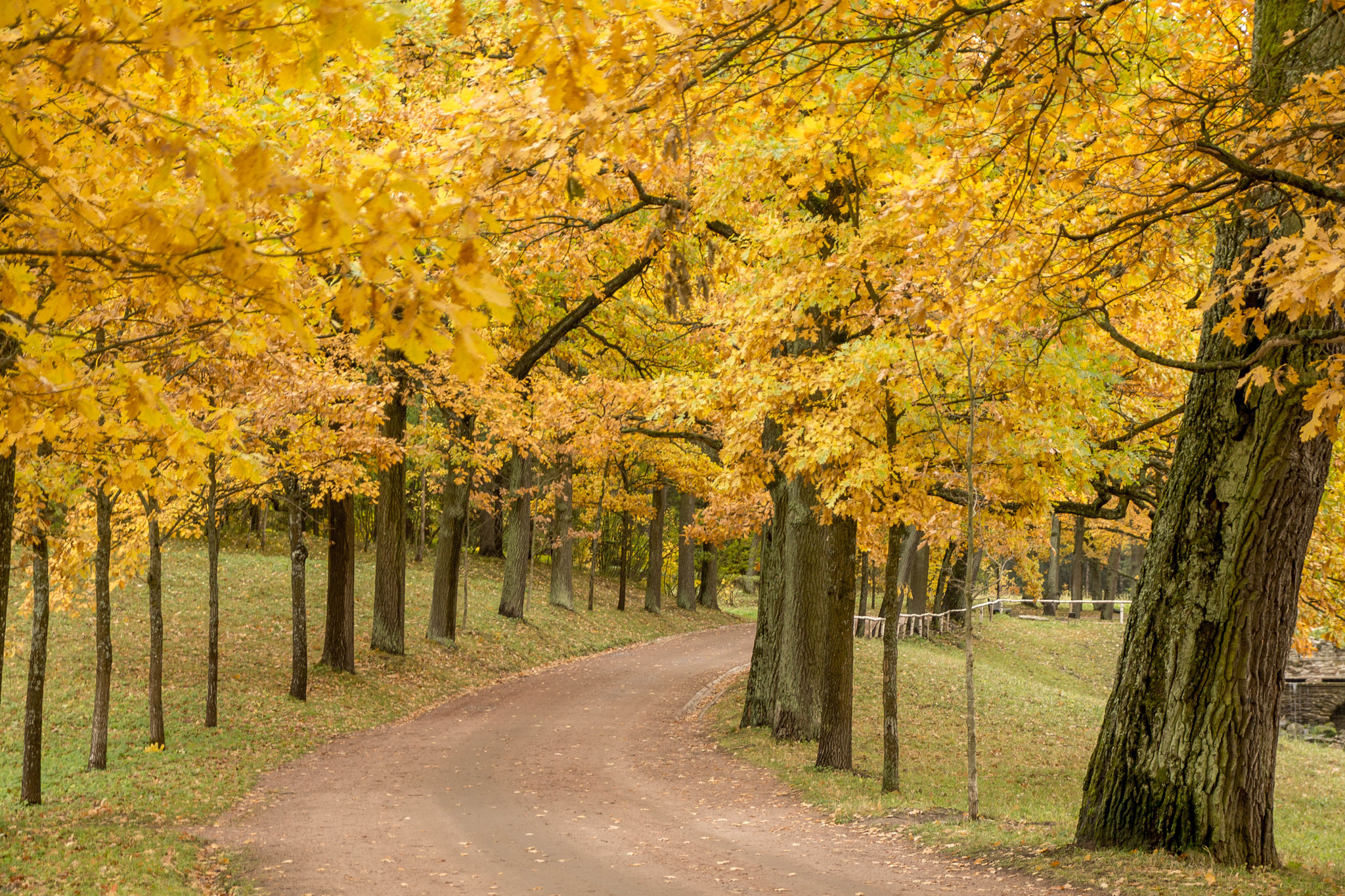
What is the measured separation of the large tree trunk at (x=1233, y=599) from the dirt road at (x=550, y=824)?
52.4 inches

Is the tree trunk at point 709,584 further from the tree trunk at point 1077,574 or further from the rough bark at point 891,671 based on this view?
the rough bark at point 891,671

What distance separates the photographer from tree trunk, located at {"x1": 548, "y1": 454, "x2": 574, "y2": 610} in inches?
1137

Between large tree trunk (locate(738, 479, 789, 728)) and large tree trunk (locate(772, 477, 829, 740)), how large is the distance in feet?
2.24

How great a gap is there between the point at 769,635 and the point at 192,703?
8.57 metres

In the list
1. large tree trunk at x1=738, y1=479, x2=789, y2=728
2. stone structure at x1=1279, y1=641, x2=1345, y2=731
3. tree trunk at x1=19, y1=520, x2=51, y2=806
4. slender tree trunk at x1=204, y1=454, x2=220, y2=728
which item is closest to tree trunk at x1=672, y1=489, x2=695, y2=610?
stone structure at x1=1279, y1=641, x2=1345, y2=731

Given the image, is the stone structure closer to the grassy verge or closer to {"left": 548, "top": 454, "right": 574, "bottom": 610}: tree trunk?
the grassy verge

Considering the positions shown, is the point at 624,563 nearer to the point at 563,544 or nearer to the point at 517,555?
the point at 563,544

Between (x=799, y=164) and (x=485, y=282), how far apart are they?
7.23 m

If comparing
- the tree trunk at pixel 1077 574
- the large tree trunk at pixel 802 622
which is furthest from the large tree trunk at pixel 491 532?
the tree trunk at pixel 1077 574

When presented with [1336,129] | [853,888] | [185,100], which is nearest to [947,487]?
[853,888]

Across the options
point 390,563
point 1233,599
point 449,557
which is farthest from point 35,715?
point 449,557

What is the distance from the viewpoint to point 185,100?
15.0 ft

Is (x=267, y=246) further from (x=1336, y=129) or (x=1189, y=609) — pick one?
(x=1189, y=609)

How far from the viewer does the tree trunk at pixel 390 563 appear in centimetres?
1883
